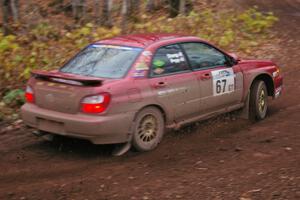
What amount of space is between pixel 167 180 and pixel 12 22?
9435mm

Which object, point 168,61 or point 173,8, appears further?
point 173,8

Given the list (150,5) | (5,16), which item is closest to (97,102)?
(5,16)

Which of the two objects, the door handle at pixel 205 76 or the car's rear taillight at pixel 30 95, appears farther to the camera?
the door handle at pixel 205 76

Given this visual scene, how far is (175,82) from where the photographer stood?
667cm

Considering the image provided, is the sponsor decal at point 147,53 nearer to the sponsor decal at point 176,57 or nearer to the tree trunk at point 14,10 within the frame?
the sponsor decal at point 176,57

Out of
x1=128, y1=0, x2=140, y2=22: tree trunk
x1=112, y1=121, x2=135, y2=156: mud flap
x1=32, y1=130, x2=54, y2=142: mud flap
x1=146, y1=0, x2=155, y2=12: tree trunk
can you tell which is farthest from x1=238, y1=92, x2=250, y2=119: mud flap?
x1=146, y1=0, x2=155, y2=12: tree trunk

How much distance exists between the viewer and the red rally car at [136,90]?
5914 millimetres

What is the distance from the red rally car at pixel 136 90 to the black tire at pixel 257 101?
30 cm

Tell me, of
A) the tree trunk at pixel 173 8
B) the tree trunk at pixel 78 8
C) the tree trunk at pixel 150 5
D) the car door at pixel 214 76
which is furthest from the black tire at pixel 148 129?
the tree trunk at pixel 150 5

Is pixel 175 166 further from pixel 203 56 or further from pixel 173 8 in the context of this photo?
pixel 173 8

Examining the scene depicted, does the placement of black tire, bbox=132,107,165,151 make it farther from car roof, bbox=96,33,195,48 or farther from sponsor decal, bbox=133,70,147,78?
car roof, bbox=96,33,195,48

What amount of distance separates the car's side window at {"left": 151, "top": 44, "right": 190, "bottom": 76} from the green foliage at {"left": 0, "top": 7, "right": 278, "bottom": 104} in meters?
3.36

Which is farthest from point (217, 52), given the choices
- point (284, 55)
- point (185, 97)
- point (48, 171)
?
point (284, 55)

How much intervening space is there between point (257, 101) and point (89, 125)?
11.4ft
